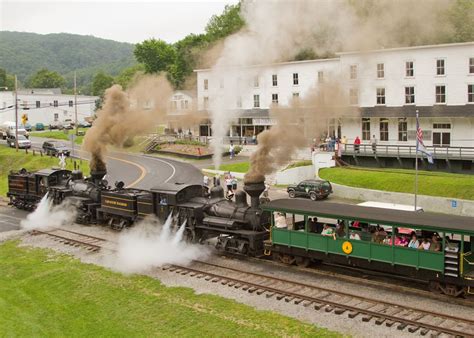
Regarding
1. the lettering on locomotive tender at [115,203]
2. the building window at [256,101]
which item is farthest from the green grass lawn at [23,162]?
the lettering on locomotive tender at [115,203]

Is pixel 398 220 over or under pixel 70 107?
under

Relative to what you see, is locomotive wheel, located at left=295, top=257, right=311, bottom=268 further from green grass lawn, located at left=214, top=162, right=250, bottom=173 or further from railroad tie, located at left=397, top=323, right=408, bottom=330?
green grass lawn, located at left=214, top=162, right=250, bottom=173

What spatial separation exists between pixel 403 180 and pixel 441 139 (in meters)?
9.72

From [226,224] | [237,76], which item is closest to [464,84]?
[237,76]

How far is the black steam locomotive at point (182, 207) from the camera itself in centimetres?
2047

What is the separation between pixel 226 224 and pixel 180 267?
97.4 inches

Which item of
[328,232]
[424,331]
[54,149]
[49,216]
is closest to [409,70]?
[328,232]

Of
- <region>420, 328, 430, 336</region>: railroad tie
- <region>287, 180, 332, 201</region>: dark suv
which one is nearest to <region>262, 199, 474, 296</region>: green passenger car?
<region>420, 328, 430, 336</region>: railroad tie

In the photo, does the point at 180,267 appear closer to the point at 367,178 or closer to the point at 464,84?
the point at 367,178

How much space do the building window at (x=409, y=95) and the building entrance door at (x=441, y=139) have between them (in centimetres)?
333

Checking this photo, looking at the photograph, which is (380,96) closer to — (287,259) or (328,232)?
(287,259)

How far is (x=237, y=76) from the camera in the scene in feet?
114

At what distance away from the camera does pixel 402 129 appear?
44312 mm

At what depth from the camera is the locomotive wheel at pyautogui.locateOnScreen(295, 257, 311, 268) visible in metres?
19.5
